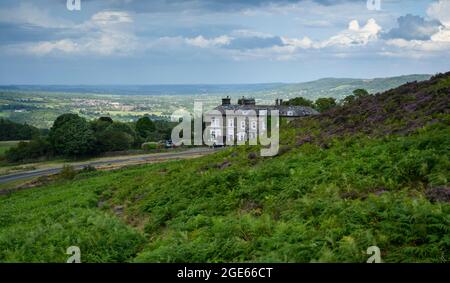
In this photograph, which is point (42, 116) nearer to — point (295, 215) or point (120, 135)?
point (120, 135)

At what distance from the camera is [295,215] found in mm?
13359

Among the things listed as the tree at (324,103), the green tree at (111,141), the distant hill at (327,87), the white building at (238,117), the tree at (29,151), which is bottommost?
the tree at (29,151)

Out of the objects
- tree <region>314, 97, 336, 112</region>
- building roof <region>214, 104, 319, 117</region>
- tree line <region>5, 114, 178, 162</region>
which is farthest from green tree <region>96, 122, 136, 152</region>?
tree <region>314, 97, 336, 112</region>

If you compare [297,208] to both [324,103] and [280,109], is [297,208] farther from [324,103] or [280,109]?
[324,103]

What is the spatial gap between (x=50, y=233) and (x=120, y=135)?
7134cm

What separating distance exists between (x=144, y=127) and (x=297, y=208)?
103 meters

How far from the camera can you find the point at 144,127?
11438 cm

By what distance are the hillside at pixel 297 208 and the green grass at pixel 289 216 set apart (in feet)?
0.12

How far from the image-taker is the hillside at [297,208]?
1071cm

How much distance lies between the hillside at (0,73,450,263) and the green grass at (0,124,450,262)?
0.04 m

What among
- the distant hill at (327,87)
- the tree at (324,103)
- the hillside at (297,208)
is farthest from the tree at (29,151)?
the hillside at (297,208)

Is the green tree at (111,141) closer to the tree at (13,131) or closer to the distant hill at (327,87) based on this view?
the distant hill at (327,87)
